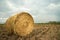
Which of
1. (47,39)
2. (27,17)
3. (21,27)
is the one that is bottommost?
(47,39)

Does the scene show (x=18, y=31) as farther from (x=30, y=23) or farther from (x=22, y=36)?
(x=30, y=23)

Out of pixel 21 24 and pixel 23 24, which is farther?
pixel 23 24

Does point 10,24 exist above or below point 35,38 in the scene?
above

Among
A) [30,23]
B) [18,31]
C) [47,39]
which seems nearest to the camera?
[47,39]

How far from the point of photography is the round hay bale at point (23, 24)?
8.94 metres

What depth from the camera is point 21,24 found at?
9.23m

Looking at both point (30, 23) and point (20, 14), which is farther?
point (30, 23)

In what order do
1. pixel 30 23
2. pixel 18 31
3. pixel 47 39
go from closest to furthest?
pixel 47 39, pixel 18 31, pixel 30 23

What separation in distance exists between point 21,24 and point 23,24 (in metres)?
0.16

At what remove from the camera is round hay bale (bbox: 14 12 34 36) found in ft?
29.3

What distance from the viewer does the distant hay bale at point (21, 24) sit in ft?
29.1

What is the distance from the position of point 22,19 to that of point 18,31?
0.74m

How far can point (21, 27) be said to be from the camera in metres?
9.23

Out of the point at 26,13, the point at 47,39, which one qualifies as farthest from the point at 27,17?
the point at 47,39
